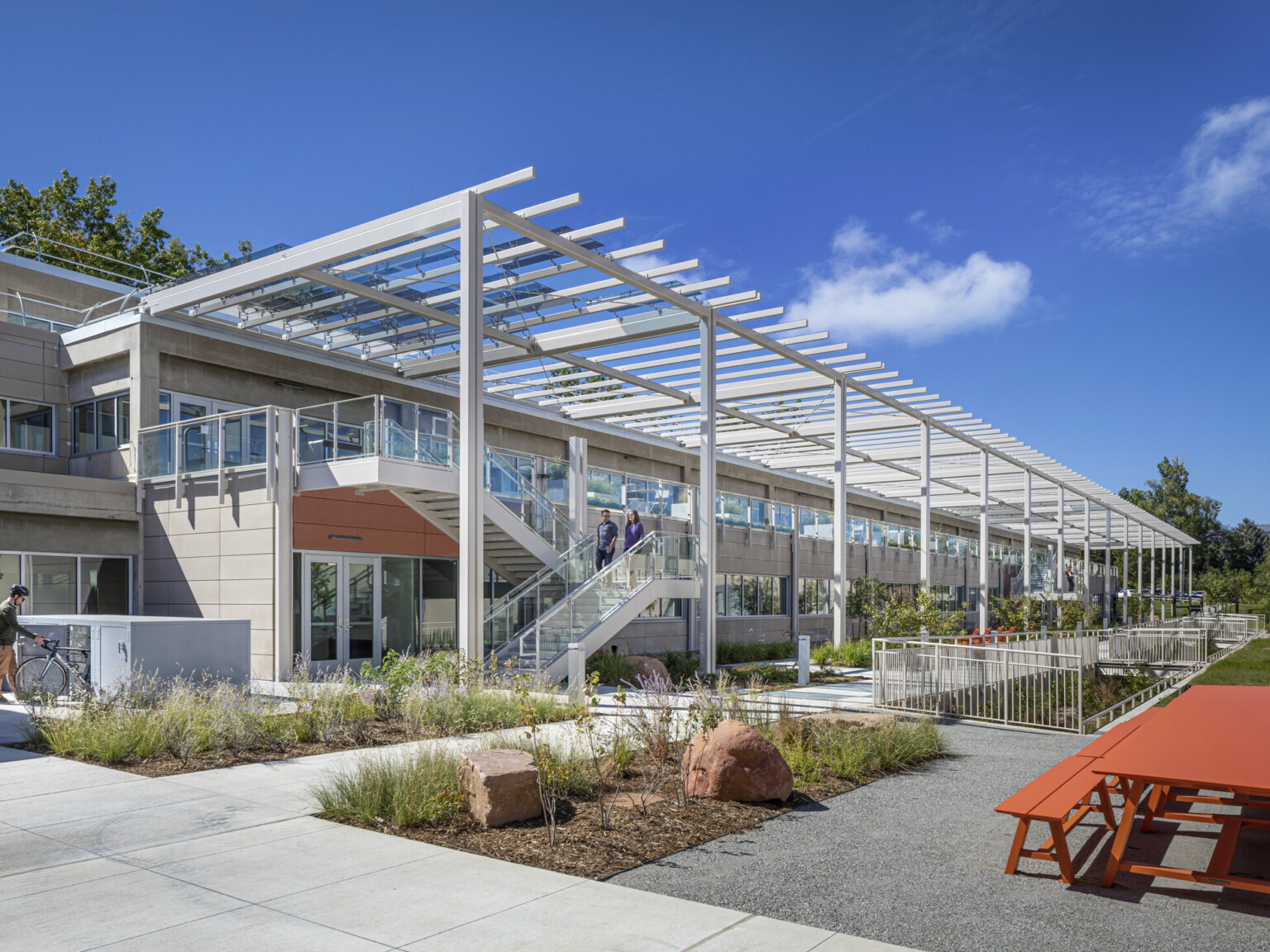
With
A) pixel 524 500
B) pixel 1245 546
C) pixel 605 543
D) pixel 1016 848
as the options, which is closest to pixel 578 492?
pixel 524 500

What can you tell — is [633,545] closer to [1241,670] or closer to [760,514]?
[760,514]

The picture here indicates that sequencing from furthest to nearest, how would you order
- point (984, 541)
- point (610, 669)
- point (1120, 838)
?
point (984, 541)
point (610, 669)
point (1120, 838)

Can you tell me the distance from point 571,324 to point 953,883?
20.6 m

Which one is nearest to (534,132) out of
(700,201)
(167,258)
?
(700,201)

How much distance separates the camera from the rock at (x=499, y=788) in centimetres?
799

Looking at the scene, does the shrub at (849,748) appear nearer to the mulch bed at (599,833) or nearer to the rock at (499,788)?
the mulch bed at (599,833)

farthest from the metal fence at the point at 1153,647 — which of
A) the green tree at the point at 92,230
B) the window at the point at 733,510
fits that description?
the green tree at the point at 92,230

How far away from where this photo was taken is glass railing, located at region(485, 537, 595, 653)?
19.6 metres

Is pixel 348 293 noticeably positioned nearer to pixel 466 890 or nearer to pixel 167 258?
pixel 466 890

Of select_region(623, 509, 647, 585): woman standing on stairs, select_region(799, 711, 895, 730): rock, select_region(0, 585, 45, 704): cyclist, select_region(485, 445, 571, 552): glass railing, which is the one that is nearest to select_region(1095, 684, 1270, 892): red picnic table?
select_region(799, 711, 895, 730): rock

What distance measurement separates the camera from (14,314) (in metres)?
25.6

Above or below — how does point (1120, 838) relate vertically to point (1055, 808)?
below

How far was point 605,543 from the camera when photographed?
22.4 metres

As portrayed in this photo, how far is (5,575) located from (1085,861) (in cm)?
2059
